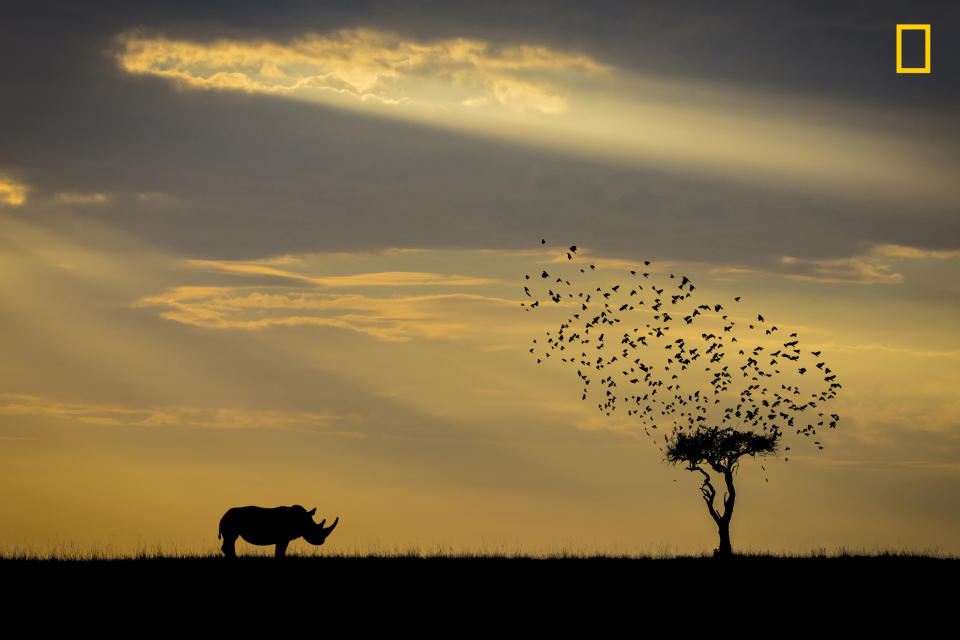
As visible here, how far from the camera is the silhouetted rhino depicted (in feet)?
125

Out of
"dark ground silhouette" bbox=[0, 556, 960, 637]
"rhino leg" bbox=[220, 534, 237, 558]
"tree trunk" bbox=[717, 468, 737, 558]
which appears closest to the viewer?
"dark ground silhouette" bbox=[0, 556, 960, 637]

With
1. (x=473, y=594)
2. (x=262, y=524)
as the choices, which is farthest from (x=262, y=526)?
(x=473, y=594)

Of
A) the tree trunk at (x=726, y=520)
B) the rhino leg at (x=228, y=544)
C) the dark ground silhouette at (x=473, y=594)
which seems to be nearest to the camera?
the dark ground silhouette at (x=473, y=594)

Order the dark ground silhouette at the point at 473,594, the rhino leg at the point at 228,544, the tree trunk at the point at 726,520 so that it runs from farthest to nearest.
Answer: the tree trunk at the point at 726,520, the rhino leg at the point at 228,544, the dark ground silhouette at the point at 473,594

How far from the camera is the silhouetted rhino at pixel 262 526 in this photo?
3825 cm

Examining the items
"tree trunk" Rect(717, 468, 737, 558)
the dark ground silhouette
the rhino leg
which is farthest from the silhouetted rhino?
"tree trunk" Rect(717, 468, 737, 558)

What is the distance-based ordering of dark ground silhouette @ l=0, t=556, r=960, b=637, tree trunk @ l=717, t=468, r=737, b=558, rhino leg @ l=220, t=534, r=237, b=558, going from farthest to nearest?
tree trunk @ l=717, t=468, r=737, b=558 < rhino leg @ l=220, t=534, r=237, b=558 < dark ground silhouette @ l=0, t=556, r=960, b=637

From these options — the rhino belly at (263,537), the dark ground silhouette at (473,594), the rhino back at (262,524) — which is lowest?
the dark ground silhouette at (473,594)

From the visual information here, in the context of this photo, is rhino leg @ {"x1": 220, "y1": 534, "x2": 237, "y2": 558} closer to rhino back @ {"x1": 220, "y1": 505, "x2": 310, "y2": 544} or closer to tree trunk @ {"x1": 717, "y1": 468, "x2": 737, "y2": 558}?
rhino back @ {"x1": 220, "y1": 505, "x2": 310, "y2": 544}

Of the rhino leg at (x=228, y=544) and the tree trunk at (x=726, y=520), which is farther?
the tree trunk at (x=726, y=520)

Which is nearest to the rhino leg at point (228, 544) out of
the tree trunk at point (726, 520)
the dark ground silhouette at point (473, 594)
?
the dark ground silhouette at point (473, 594)

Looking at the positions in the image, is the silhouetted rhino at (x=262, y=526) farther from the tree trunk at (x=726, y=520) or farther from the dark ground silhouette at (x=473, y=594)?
the tree trunk at (x=726, y=520)

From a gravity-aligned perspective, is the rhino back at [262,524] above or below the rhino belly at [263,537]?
above

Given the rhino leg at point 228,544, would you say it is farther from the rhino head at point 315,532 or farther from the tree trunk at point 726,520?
the tree trunk at point 726,520
